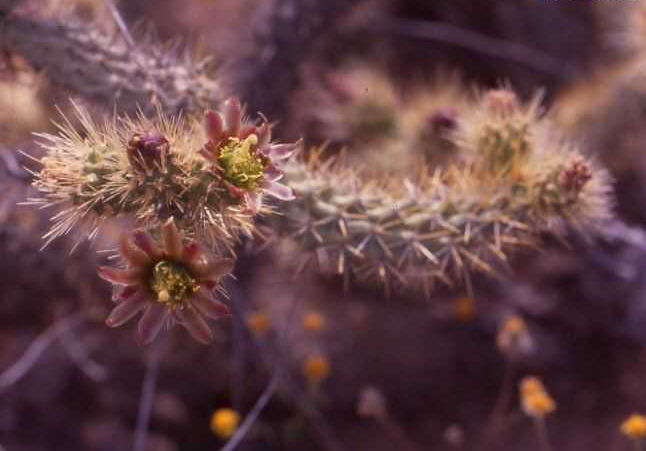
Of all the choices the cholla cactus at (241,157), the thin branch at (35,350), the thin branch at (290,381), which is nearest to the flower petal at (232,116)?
the cholla cactus at (241,157)

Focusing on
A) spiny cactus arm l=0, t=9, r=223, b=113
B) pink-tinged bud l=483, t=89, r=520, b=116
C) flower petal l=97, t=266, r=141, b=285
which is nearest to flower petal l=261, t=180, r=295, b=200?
flower petal l=97, t=266, r=141, b=285

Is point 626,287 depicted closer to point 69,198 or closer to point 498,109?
point 498,109

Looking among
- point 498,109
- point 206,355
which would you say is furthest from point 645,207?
point 206,355

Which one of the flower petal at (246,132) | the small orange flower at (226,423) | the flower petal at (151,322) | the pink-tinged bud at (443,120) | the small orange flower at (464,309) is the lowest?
the flower petal at (151,322)

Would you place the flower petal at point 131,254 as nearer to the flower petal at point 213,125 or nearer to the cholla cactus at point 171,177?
the cholla cactus at point 171,177

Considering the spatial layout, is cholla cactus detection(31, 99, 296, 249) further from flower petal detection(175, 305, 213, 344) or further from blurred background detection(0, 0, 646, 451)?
blurred background detection(0, 0, 646, 451)

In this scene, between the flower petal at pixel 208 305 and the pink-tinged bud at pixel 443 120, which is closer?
the flower petal at pixel 208 305

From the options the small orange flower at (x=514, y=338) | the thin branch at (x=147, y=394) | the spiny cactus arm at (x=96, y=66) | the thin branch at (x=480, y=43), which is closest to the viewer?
the spiny cactus arm at (x=96, y=66)
